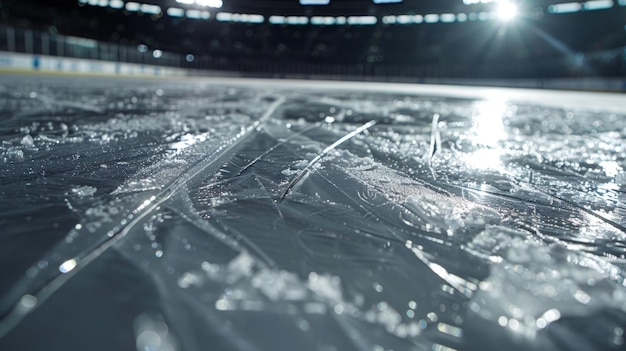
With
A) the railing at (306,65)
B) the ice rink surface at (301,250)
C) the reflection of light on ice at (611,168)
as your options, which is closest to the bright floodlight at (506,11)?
the railing at (306,65)

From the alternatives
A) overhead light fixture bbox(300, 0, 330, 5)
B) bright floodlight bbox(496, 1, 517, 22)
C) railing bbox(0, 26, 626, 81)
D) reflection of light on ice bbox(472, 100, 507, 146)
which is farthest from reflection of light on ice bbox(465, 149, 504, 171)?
overhead light fixture bbox(300, 0, 330, 5)

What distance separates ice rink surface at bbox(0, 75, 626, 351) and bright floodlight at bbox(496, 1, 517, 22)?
718 inches

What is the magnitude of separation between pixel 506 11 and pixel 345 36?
446 inches

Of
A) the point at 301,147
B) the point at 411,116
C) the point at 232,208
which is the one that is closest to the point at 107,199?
the point at 232,208

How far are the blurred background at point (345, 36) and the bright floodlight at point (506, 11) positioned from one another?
62mm

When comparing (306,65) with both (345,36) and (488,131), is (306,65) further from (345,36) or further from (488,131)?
(488,131)

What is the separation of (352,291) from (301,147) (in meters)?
1.60

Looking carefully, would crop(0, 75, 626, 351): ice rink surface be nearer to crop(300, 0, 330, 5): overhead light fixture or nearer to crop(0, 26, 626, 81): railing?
crop(0, 26, 626, 81): railing

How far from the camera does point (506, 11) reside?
18.5 m

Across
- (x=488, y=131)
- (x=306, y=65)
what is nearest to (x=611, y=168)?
(x=488, y=131)

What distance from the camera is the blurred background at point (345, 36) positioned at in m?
14.9

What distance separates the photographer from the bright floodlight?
17.1m

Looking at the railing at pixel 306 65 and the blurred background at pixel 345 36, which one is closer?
the railing at pixel 306 65

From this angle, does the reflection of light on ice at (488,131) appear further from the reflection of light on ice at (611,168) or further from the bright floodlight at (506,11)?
the bright floodlight at (506,11)
